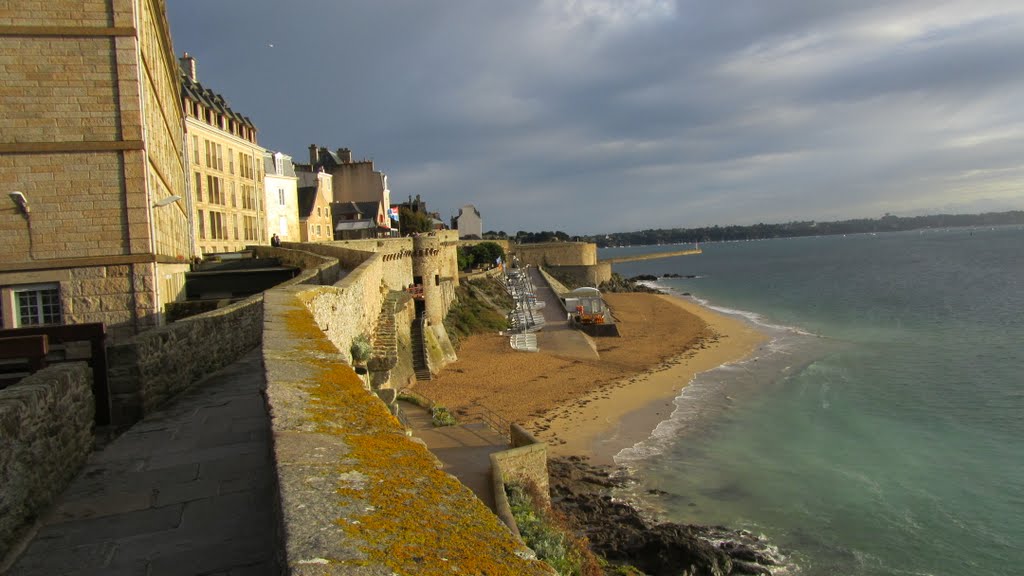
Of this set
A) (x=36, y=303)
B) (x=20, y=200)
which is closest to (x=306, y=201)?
(x=36, y=303)

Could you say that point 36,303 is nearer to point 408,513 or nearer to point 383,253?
point 408,513

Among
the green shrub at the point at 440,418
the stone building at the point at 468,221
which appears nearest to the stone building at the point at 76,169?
the green shrub at the point at 440,418

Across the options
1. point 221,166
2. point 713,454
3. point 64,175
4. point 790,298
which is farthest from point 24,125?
point 790,298

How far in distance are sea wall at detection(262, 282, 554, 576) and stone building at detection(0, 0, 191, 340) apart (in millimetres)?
11736

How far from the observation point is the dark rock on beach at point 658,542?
1335 cm

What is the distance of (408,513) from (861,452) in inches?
875

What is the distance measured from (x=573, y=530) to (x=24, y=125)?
47.1 feet

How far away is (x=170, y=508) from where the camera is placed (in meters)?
4.44

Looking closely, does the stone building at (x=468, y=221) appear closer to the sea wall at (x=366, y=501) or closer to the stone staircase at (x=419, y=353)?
the stone staircase at (x=419, y=353)

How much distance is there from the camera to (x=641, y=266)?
159875 mm

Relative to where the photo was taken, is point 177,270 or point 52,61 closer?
point 52,61

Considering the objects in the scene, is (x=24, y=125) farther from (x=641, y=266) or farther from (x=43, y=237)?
(x=641, y=266)

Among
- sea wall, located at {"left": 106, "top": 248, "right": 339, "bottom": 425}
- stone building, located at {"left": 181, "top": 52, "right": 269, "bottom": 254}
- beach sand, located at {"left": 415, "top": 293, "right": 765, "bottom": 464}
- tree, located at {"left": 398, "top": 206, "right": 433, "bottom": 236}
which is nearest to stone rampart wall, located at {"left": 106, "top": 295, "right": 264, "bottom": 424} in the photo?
sea wall, located at {"left": 106, "top": 248, "right": 339, "bottom": 425}

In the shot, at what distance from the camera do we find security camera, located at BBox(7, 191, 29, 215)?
42.0 feet
